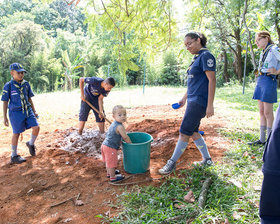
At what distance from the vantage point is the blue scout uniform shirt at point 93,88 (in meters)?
4.40

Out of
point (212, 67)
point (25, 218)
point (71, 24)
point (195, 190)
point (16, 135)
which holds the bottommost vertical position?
point (25, 218)

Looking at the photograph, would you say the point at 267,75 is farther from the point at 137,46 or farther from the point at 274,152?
the point at 137,46

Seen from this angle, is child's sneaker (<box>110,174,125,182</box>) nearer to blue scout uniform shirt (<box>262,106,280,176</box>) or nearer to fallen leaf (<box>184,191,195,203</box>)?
fallen leaf (<box>184,191,195,203</box>)

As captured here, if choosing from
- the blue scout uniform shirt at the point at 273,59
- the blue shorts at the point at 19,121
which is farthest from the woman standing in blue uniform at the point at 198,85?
the blue shorts at the point at 19,121

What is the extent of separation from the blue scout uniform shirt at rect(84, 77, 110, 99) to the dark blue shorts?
387cm

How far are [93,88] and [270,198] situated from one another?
4023mm

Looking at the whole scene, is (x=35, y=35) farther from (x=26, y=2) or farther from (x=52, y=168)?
(x=26, y=2)

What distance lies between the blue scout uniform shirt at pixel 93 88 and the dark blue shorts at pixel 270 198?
3.87 metres

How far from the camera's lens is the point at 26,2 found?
38375 millimetres

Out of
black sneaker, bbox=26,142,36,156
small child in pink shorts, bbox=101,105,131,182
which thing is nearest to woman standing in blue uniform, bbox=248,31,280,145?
small child in pink shorts, bbox=101,105,131,182

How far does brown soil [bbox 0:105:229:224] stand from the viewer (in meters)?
2.45

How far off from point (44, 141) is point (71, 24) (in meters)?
45.6

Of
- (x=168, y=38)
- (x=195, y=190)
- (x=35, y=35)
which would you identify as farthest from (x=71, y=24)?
(x=195, y=190)

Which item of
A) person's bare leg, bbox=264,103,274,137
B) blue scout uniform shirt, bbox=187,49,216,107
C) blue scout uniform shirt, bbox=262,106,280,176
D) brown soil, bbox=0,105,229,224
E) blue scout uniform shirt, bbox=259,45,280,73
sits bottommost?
brown soil, bbox=0,105,229,224
